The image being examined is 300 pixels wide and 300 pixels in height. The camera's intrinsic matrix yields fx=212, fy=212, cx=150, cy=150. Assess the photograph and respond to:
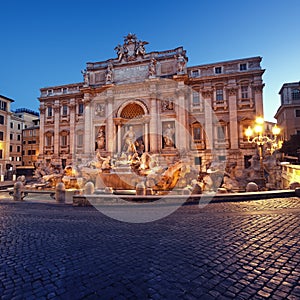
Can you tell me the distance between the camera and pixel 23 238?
5.57m

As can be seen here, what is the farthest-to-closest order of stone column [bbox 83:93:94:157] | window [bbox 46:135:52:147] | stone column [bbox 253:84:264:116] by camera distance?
1. window [bbox 46:135:52:147]
2. stone column [bbox 83:93:94:157]
3. stone column [bbox 253:84:264:116]

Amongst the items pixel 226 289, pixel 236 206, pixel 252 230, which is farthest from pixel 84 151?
pixel 226 289

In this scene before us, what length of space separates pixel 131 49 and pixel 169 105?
33.1 feet

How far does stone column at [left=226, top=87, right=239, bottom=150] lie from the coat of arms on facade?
42.6 feet

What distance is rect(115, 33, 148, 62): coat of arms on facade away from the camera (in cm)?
2937

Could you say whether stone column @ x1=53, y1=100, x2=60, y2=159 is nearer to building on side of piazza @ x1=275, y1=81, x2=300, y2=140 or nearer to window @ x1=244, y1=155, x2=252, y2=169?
window @ x1=244, y1=155, x2=252, y2=169

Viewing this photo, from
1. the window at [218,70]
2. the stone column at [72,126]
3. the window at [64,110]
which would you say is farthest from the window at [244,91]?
the window at [64,110]

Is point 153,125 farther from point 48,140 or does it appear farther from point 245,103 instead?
point 48,140

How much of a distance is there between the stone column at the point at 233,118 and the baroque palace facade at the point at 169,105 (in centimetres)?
11

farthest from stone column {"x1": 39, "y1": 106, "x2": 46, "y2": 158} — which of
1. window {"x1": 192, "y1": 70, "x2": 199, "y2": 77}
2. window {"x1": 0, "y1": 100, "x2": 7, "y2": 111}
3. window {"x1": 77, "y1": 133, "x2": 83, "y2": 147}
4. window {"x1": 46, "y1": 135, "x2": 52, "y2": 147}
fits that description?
window {"x1": 192, "y1": 70, "x2": 199, "y2": 77}

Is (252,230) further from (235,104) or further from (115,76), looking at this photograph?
(115,76)

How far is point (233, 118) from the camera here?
85.8 feet

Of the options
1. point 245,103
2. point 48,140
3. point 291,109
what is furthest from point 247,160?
point 48,140

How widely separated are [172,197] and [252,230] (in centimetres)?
450
